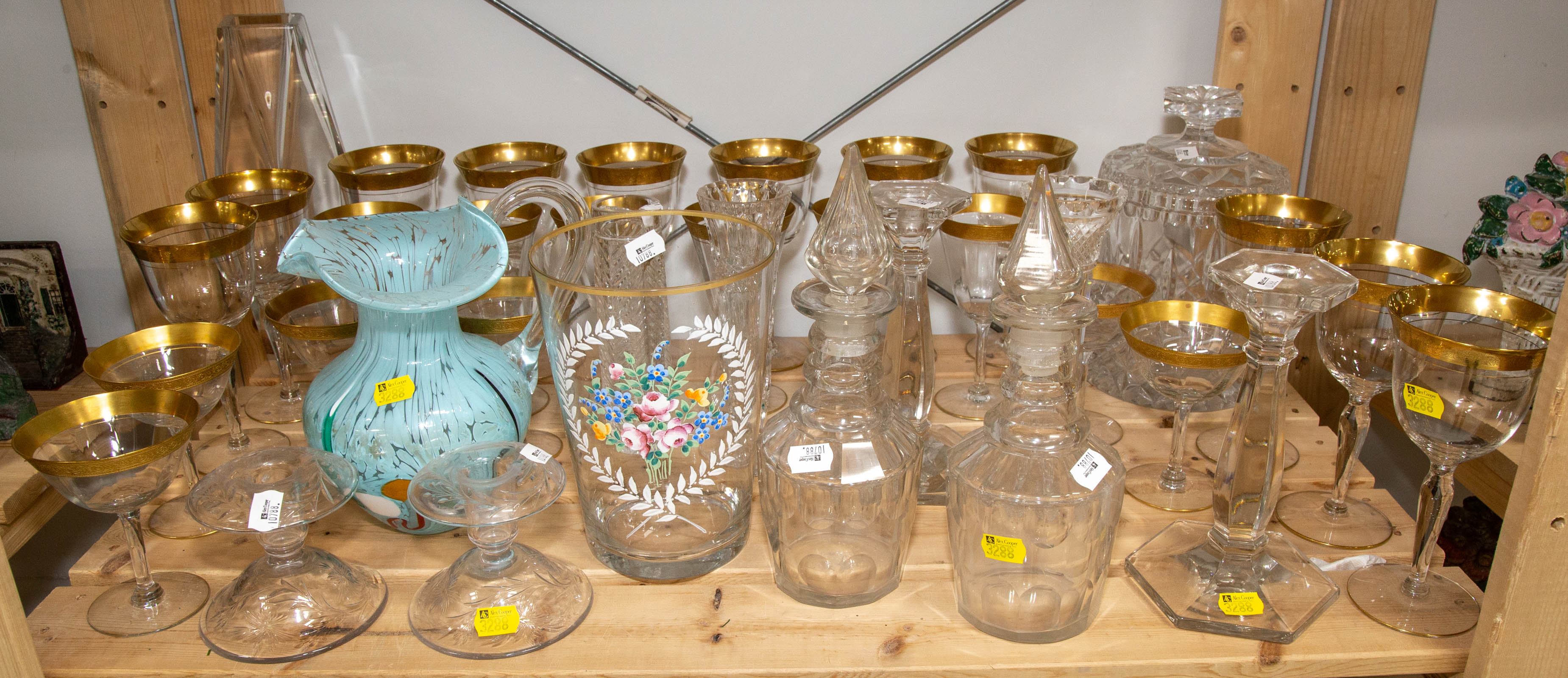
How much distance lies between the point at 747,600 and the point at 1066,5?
100cm

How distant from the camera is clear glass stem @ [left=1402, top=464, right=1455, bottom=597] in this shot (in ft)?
2.80

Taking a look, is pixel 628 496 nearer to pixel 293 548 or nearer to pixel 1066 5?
pixel 293 548

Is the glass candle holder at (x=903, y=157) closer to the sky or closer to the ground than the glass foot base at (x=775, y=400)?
closer to the sky

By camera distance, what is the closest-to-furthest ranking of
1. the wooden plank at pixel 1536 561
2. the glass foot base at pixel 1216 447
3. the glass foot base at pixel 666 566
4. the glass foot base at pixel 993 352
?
the wooden plank at pixel 1536 561 < the glass foot base at pixel 666 566 < the glass foot base at pixel 1216 447 < the glass foot base at pixel 993 352

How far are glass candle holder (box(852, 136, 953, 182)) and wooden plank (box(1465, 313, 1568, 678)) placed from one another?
63 centimetres

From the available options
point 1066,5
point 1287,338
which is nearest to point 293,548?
point 1287,338

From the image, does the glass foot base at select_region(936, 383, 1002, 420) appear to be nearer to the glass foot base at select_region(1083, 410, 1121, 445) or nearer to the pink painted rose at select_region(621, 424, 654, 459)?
the glass foot base at select_region(1083, 410, 1121, 445)

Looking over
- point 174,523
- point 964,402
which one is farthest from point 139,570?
point 964,402

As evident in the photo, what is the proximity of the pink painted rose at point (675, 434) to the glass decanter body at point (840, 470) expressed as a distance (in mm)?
69

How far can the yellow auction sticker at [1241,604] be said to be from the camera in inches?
33.5

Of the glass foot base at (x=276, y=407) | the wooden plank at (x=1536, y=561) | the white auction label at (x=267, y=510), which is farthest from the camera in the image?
the glass foot base at (x=276, y=407)

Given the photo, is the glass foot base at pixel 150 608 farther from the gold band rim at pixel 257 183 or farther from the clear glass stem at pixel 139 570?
the gold band rim at pixel 257 183

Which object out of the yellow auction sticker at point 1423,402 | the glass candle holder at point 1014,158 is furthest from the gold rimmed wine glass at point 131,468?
the yellow auction sticker at point 1423,402

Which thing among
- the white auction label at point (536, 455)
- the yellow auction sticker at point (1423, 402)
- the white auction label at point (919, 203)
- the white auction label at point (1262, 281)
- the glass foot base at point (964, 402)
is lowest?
the glass foot base at point (964, 402)
